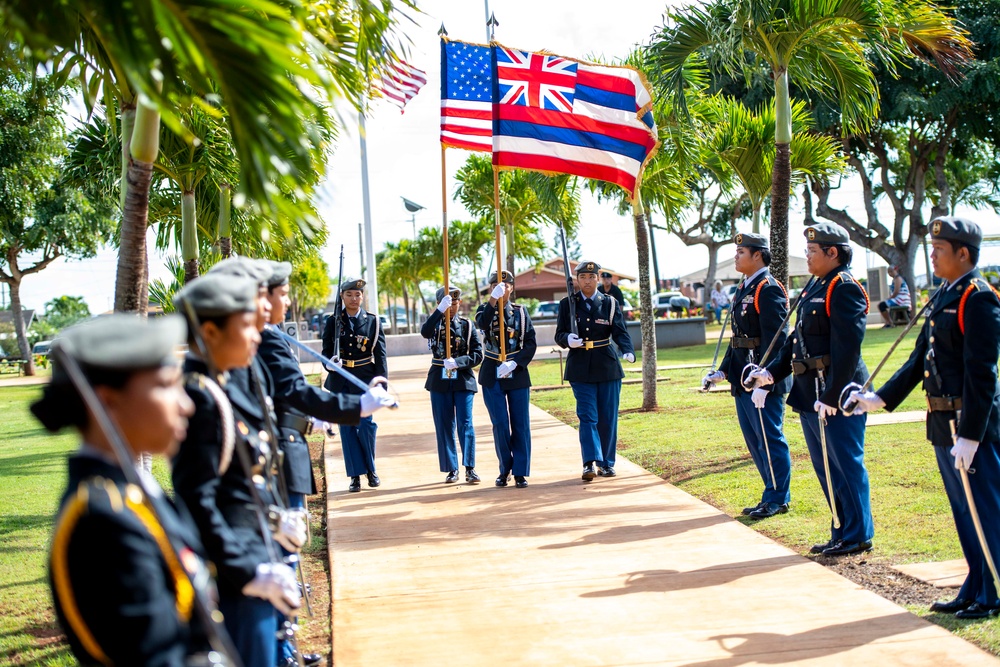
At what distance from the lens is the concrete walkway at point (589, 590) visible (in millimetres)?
4887

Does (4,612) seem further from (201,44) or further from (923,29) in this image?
(923,29)

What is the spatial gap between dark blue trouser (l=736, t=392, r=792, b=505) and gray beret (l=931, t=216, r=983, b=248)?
2.71 metres

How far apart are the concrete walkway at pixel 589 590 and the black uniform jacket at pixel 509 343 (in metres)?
1.09

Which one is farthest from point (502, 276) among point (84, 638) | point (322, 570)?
point (84, 638)

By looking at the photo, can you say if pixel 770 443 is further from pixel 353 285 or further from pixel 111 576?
pixel 111 576

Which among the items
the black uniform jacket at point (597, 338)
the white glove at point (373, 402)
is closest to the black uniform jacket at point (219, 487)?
the white glove at point (373, 402)

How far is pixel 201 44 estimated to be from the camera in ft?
10.3

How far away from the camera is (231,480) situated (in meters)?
3.36

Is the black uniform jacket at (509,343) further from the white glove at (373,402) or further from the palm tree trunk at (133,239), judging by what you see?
the white glove at (373,402)

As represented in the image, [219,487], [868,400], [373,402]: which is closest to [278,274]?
[373,402]

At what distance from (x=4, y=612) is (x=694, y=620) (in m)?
4.05

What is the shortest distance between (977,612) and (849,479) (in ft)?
4.68

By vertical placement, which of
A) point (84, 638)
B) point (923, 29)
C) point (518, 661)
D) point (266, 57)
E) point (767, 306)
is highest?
point (923, 29)

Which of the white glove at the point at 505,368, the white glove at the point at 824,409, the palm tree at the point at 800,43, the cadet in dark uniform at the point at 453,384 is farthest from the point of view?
the palm tree at the point at 800,43
